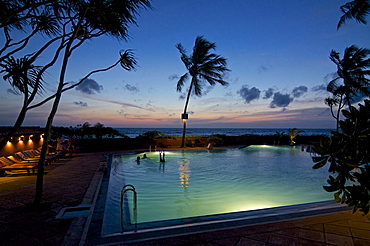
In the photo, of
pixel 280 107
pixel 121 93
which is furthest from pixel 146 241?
pixel 280 107

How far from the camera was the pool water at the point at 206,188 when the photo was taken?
4.95 meters

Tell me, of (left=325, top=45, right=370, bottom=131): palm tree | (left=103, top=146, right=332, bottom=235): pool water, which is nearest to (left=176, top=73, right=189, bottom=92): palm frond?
(left=103, top=146, right=332, bottom=235): pool water

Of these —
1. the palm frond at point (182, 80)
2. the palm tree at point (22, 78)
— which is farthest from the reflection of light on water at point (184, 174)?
the palm frond at point (182, 80)

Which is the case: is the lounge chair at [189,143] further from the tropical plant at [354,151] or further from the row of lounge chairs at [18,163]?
the tropical plant at [354,151]

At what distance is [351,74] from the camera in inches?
681

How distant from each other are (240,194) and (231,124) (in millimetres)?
45320

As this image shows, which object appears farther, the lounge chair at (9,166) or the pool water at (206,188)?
the lounge chair at (9,166)

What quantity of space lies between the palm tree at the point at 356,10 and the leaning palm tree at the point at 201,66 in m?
8.72

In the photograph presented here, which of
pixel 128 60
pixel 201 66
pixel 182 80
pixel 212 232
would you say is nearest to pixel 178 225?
pixel 212 232

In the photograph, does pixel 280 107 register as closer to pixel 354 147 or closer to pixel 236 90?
pixel 236 90

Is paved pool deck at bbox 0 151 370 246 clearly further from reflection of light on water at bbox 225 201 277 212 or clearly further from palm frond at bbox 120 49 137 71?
palm frond at bbox 120 49 137 71

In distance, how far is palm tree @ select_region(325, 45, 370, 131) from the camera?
16.6 meters

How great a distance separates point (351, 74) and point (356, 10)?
11.1 meters

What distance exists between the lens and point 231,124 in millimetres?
50594
